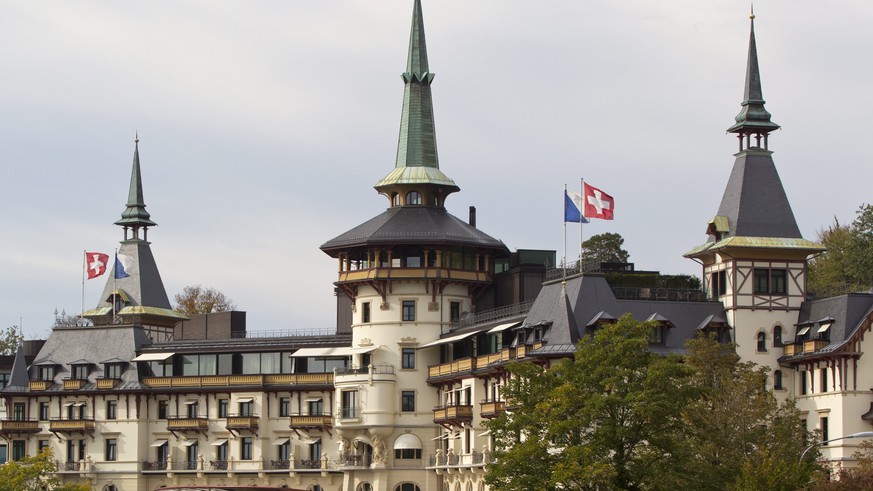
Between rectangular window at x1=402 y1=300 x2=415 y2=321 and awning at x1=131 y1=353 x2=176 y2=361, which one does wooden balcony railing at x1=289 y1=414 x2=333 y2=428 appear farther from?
awning at x1=131 y1=353 x2=176 y2=361

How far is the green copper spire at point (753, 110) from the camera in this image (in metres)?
134

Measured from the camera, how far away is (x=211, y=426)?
6481 inches

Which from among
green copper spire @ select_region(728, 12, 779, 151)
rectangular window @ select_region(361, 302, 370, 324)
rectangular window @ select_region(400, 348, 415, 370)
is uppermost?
green copper spire @ select_region(728, 12, 779, 151)

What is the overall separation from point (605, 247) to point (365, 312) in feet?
113

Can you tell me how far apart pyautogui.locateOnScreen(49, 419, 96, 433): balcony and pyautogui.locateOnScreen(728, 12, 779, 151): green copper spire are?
60.7 meters

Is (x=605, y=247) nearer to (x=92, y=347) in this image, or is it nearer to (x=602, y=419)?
(x=92, y=347)

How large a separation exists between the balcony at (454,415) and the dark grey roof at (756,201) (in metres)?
23.4

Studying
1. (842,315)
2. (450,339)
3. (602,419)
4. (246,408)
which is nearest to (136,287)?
(246,408)

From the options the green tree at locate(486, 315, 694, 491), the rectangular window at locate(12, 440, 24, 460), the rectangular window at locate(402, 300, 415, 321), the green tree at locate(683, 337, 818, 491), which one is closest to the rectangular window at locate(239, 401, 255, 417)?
the rectangular window at locate(402, 300, 415, 321)

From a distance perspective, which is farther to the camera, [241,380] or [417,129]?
[241,380]

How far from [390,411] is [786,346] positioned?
3575 centimetres

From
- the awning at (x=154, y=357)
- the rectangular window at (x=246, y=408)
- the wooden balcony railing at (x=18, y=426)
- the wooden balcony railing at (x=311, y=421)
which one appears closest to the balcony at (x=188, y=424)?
the rectangular window at (x=246, y=408)

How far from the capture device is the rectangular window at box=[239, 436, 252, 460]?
535 feet

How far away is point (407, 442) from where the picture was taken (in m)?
153
